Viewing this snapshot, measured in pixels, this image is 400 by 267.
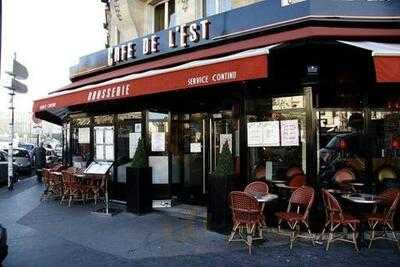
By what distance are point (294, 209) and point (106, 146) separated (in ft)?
21.8

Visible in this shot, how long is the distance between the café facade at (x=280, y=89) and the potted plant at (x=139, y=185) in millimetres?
1210

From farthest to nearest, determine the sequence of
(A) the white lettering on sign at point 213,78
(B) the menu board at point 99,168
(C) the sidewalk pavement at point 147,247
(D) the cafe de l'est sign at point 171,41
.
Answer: (B) the menu board at point 99,168, (D) the cafe de l'est sign at point 171,41, (A) the white lettering on sign at point 213,78, (C) the sidewalk pavement at point 147,247

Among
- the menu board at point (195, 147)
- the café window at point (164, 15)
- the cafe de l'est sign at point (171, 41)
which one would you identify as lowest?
the menu board at point (195, 147)

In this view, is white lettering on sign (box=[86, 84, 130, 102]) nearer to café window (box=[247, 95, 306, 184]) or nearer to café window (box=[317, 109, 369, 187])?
café window (box=[247, 95, 306, 184])

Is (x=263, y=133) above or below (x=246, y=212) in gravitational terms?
above

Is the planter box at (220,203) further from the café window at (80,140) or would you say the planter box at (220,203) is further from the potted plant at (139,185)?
the café window at (80,140)

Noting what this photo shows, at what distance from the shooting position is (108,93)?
9992 mm

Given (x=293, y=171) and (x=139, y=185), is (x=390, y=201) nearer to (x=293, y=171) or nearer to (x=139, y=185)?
(x=293, y=171)

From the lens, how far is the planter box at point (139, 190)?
10.2 meters

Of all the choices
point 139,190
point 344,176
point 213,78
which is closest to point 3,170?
point 139,190

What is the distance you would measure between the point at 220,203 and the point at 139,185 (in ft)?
9.28

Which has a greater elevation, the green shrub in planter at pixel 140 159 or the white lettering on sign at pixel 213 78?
Result: the white lettering on sign at pixel 213 78

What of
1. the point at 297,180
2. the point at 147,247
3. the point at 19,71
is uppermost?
the point at 19,71

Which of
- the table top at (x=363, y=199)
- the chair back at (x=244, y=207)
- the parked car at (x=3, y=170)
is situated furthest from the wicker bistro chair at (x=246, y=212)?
the parked car at (x=3, y=170)
